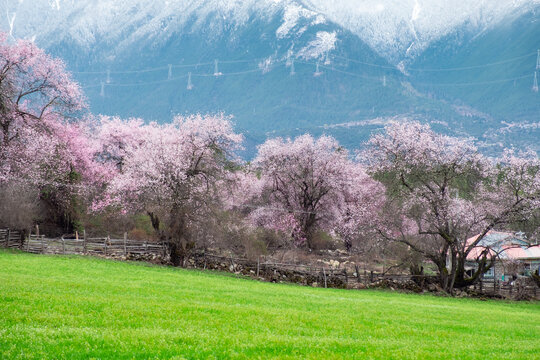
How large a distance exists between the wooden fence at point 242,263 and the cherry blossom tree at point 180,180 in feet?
7.28

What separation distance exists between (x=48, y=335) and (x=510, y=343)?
1287 cm

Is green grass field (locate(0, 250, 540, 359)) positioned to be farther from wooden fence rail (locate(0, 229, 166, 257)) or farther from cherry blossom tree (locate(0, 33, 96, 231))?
cherry blossom tree (locate(0, 33, 96, 231))

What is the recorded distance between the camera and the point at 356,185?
5478cm

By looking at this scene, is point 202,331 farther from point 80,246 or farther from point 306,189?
point 306,189

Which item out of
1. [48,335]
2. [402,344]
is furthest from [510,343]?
[48,335]

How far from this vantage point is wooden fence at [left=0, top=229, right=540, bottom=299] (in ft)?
127

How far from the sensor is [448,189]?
132 ft

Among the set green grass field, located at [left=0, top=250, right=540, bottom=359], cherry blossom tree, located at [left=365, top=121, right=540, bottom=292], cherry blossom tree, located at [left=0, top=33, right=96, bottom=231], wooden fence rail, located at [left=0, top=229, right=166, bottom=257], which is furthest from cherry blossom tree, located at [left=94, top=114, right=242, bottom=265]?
green grass field, located at [left=0, top=250, right=540, bottom=359]

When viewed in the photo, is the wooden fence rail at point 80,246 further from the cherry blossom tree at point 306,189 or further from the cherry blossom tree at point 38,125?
the cherry blossom tree at point 306,189

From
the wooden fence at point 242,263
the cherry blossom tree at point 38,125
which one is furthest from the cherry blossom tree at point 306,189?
the cherry blossom tree at point 38,125

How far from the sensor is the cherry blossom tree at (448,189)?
38.3m

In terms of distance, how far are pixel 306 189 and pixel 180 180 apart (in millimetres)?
16451

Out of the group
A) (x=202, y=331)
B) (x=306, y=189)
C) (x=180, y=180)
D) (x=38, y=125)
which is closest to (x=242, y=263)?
(x=180, y=180)

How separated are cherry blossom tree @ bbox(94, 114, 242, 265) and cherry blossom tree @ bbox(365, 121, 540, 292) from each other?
13234mm
